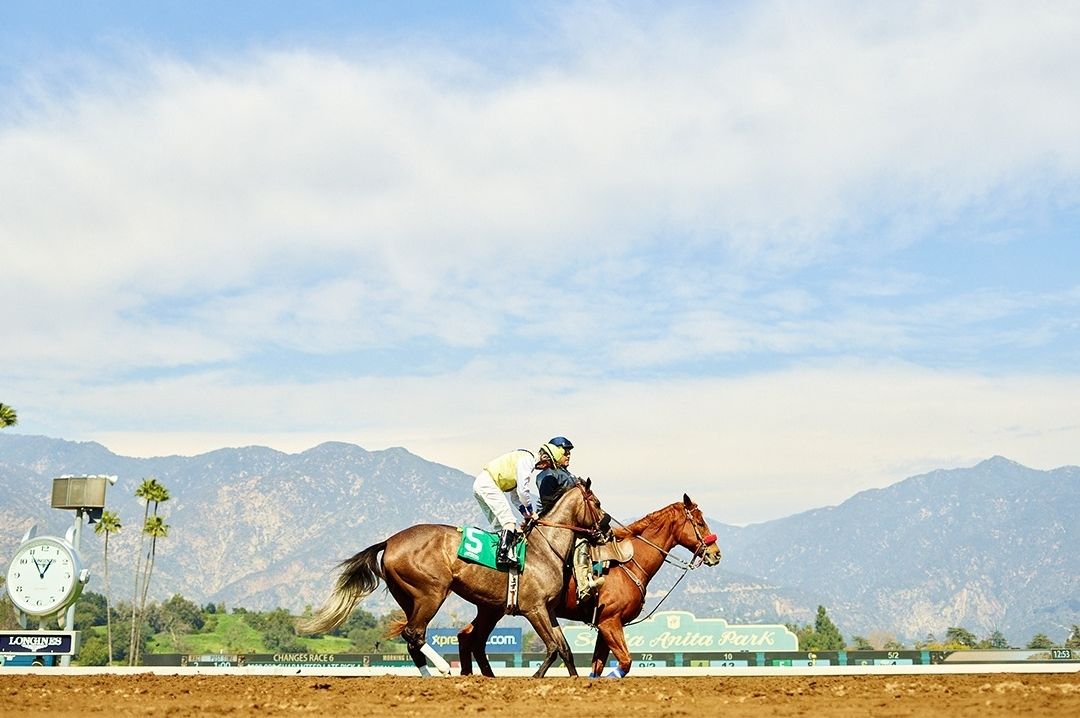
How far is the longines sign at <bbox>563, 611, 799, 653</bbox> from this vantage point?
5150cm

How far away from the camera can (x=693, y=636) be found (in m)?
55.2

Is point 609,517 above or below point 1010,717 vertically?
above

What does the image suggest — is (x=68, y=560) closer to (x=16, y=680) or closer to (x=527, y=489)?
(x=16, y=680)

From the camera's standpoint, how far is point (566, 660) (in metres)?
15.8

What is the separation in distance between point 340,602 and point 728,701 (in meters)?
6.61

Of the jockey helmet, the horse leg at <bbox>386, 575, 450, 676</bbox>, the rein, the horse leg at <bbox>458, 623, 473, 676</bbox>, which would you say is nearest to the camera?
the horse leg at <bbox>386, 575, 450, 676</bbox>

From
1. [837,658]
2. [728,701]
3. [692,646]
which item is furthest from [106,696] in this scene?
[692,646]

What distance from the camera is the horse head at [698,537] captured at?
18953 mm

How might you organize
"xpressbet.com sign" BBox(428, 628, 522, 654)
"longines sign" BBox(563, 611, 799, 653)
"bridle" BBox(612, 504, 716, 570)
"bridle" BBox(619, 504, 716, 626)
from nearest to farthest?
1. "bridle" BBox(619, 504, 716, 626)
2. "bridle" BBox(612, 504, 716, 570)
3. "xpressbet.com sign" BBox(428, 628, 522, 654)
4. "longines sign" BBox(563, 611, 799, 653)

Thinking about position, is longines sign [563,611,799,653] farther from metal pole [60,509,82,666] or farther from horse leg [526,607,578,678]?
horse leg [526,607,578,678]

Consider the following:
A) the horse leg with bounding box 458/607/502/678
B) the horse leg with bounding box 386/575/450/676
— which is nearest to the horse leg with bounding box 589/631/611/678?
the horse leg with bounding box 458/607/502/678

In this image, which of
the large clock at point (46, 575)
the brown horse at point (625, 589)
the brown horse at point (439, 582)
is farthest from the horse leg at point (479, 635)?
the large clock at point (46, 575)

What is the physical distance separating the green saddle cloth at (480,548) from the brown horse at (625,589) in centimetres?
76

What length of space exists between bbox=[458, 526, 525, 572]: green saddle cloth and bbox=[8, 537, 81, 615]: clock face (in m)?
19.6
